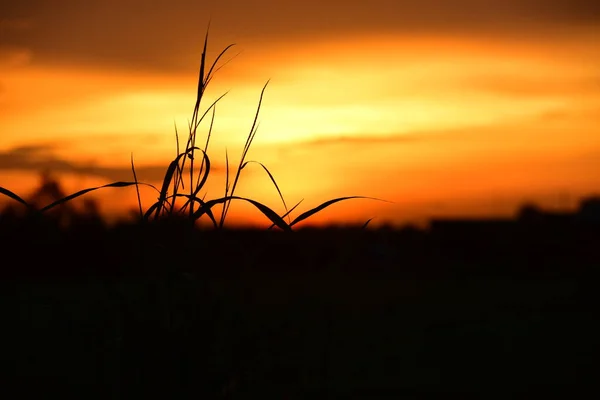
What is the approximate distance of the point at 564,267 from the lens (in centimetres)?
1595

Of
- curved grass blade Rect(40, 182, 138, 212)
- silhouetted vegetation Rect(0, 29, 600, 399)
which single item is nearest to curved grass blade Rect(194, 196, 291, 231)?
silhouetted vegetation Rect(0, 29, 600, 399)

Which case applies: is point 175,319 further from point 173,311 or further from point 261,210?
point 261,210

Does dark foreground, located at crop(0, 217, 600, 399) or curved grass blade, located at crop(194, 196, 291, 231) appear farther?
curved grass blade, located at crop(194, 196, 291, 231)

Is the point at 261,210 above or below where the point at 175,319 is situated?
above

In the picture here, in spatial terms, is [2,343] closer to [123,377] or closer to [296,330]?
[123,377]

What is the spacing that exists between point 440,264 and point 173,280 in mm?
14767

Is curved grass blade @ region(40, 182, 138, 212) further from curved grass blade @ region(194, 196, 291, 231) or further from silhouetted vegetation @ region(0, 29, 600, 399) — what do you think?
curved grass blade @ region(194, 196, 291, 231)

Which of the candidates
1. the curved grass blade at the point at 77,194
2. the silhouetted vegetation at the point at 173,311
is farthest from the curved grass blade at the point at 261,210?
the curved grass blade at the point at 77,194

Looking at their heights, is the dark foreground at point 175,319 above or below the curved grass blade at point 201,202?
below

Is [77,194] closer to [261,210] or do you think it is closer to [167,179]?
[167,179]

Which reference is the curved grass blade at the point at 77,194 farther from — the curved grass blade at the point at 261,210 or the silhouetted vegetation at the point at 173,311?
the curved grass blade at the point at 261,210

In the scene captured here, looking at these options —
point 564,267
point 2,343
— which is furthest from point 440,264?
point 2,343

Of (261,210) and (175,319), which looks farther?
(261,210)

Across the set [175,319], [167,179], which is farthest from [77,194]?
[175,319]
